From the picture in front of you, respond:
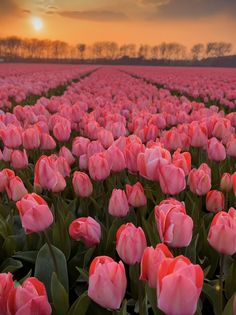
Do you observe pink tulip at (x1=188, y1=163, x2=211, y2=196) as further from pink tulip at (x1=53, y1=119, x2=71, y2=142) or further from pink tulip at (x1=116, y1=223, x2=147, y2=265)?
pink tulip at (x1=53, y1=119, x2=71, y2=142)

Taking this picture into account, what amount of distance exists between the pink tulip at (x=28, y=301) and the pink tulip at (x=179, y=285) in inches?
11.8

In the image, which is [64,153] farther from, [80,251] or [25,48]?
[25,48]

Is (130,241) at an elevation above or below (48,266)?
above

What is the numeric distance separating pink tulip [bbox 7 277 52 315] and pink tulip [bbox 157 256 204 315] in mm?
299

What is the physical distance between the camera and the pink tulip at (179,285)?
0.98 m

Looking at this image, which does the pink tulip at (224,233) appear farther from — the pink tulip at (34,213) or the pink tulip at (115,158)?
the pink tulip at (115,158)

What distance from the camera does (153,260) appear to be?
1.15m

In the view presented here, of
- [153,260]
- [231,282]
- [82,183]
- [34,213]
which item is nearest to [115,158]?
[82,183]

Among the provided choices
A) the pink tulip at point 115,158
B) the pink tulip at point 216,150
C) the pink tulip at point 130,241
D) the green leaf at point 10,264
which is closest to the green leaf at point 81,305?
the pink tulip at point 130,241

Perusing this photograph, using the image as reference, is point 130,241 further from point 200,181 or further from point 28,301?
point 200,181

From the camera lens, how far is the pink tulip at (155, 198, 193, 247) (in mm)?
1348

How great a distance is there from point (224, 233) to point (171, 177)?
533mm

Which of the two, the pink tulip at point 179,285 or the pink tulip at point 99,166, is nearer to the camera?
the pink tulip at point 179,285

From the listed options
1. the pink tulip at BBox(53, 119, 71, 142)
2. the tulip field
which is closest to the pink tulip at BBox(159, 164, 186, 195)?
the tulip field
